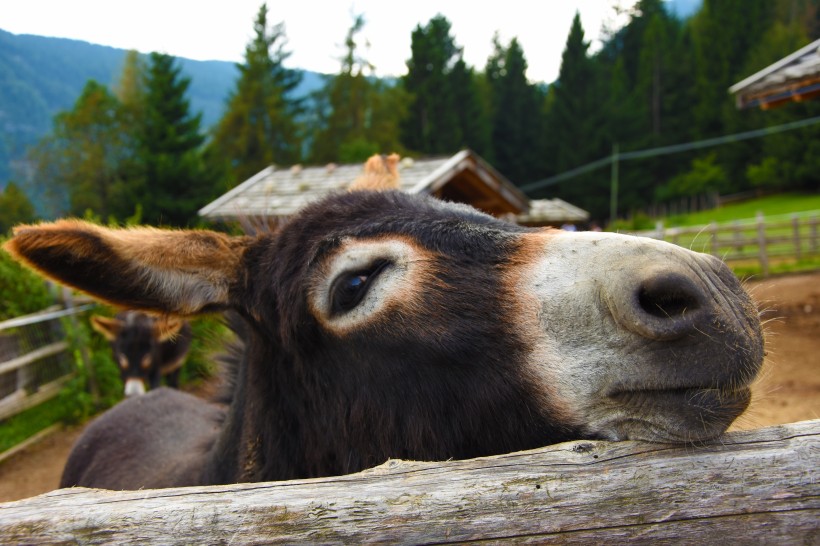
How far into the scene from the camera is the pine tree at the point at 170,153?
1203 inches

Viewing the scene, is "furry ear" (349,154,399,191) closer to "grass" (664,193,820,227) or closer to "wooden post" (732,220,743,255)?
"wooden post" (732,220,743,255)

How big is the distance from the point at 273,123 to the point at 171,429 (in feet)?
152

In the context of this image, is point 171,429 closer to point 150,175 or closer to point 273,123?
point 150,175

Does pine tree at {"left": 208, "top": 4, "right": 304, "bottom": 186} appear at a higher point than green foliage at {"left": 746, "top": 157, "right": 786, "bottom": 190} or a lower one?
higher

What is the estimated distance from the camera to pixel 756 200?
157 feet

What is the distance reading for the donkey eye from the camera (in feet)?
6.06

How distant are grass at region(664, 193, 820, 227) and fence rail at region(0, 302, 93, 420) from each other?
35.7 m

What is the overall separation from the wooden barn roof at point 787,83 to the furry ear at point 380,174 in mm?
5447

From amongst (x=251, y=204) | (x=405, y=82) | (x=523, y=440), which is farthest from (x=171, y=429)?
(x=405, y=82)

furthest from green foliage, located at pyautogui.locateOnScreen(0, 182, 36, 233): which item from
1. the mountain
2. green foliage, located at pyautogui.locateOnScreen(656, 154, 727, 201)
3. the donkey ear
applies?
green foliage, located at pyautogui.locateOnScreen(656, 154, 727, 201)

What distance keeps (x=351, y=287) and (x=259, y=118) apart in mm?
49714

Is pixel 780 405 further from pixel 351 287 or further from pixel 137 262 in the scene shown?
pixel 137 262

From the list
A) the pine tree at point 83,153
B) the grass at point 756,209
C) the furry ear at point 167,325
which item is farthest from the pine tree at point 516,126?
the furry ear at point 167,325

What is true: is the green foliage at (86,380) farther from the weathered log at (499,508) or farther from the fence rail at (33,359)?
the weathered log at (499,508)
